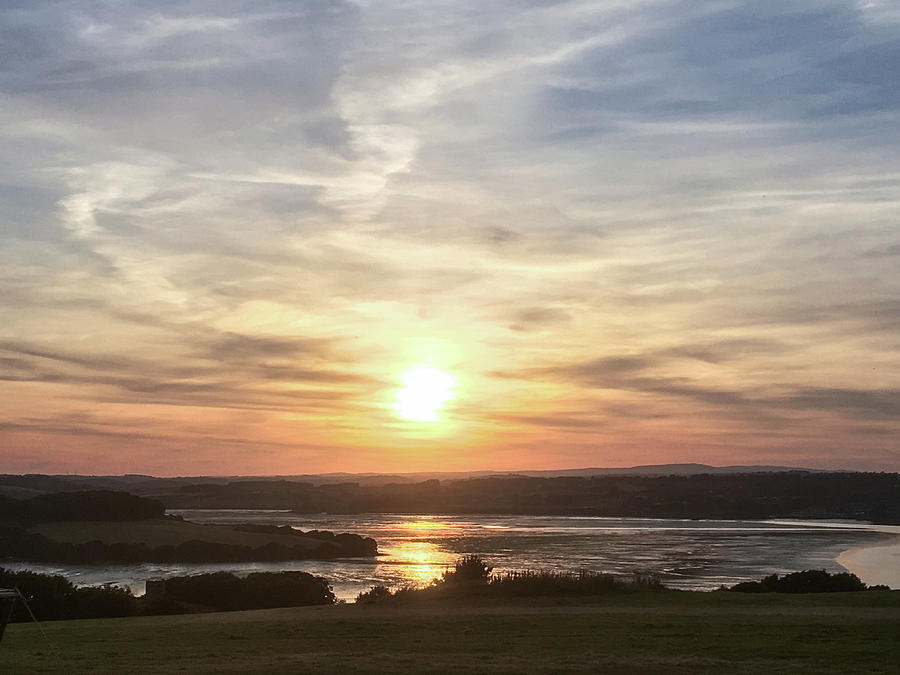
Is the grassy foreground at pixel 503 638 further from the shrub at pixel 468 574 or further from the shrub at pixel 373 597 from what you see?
the shrub at pixel 468 574

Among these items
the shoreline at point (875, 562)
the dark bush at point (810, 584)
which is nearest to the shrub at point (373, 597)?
the dark bush at point (810, 584)

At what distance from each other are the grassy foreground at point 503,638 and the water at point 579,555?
1439 cm

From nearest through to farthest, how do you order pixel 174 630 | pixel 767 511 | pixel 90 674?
pixel 90 674 < pixel 174 630 < pixel 767 511

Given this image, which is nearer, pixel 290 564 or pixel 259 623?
pixel 259 623

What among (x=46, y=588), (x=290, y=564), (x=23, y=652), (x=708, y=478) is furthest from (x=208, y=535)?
(x=708, y=478)

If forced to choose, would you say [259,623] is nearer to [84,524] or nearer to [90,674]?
[90,674]

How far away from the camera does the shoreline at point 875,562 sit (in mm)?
43031

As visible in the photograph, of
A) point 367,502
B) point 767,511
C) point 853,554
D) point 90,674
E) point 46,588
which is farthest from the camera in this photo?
point 367,502

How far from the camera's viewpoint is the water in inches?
1861

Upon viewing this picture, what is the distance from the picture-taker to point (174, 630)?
73.7ft

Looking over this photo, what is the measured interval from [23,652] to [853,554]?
52.3 m

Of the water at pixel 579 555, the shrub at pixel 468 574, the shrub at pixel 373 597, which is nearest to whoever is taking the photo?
the shrub at pixel 373 597

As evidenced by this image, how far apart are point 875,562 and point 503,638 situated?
4038 cm

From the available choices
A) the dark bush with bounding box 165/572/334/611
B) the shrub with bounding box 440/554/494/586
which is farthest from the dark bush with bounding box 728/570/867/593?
the dark bush with bounding box 165/572/334/611
